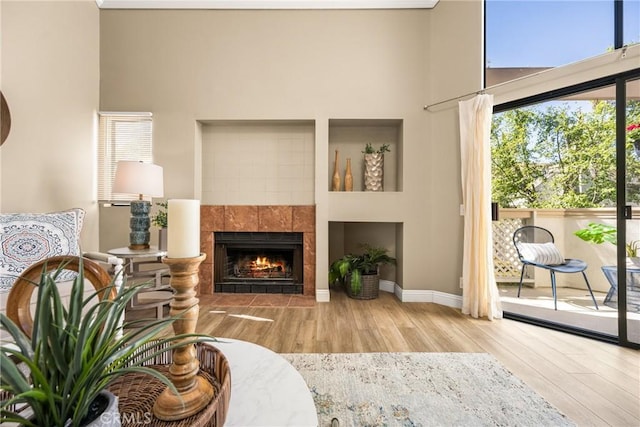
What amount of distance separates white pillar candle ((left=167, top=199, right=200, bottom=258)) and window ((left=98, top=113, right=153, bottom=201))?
3387mm

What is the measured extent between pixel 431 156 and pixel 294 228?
5.91ft

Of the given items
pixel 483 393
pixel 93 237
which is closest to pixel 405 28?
pixel 483 393

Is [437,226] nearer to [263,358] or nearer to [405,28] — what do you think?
[405,28]

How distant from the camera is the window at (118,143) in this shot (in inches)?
145

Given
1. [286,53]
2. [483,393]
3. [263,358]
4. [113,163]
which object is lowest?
[483,393]

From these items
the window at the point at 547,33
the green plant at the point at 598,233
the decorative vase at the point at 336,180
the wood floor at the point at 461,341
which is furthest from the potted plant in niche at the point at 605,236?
the decorative vase at the point at 336,180

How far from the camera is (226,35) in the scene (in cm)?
361

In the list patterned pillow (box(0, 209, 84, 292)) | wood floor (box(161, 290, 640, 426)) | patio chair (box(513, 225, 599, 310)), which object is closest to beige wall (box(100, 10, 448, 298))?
wood floor (box(161, 290, 640, 426))

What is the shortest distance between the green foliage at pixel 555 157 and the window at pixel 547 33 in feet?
1.38

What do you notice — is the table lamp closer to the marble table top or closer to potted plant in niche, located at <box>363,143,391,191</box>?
the marble table top

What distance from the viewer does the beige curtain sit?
2977 mm

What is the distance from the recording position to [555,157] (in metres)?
3.16

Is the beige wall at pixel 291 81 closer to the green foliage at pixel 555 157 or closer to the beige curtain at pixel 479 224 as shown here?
the beige curtain at pixel 479 224

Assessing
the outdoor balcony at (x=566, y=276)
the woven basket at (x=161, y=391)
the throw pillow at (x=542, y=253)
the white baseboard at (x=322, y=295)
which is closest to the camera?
the woven basket at (x=161, y=391)
